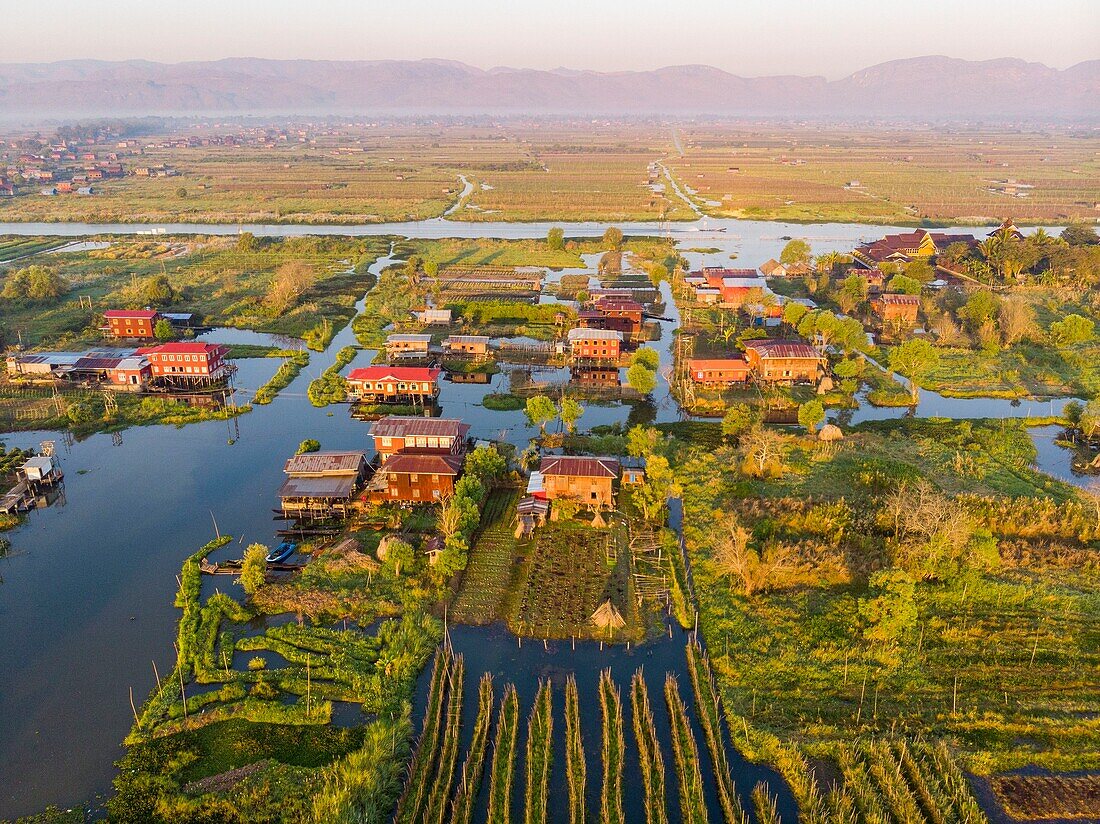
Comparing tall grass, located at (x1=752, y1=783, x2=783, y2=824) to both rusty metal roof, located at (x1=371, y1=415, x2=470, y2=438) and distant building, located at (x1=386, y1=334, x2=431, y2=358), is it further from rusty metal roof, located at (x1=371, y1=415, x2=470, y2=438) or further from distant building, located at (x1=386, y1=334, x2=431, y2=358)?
distant building, located at (x1=386, y1=334, x2=431, y2=358)

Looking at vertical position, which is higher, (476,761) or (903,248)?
(903,248)

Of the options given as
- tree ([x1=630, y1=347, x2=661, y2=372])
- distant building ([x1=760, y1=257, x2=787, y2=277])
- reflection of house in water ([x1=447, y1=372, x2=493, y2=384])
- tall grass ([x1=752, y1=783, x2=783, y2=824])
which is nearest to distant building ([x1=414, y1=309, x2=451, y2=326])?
reflection of house in water ([x1=447, y1=372, x2=493, y2=384])

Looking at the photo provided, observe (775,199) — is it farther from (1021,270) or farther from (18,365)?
(18,365)

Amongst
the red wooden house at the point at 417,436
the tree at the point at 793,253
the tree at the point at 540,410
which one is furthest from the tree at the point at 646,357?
the tree at the point at 793,253

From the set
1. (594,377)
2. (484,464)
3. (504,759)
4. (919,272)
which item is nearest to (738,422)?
(594,377)

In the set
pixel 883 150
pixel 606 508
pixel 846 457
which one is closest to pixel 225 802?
pixel 606 508

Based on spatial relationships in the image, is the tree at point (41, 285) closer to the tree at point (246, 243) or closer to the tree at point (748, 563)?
the tree at point (246, 243)

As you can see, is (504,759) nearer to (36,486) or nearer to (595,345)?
(36,486)
